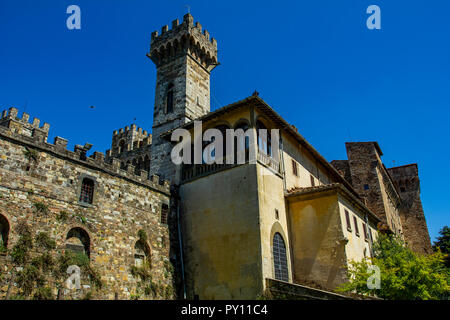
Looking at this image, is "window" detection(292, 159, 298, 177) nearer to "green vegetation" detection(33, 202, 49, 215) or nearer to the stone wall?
"green vegetation" detection(33, 202, 49, 215)

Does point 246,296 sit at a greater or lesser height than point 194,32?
lesser

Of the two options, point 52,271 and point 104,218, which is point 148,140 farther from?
point 52,271

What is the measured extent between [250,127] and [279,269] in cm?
737

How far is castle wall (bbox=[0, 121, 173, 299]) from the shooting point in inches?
552

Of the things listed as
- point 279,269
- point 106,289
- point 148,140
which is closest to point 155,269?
point 106,289

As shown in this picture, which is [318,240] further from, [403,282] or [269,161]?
[269,161]

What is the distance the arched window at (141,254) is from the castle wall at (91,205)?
252mm

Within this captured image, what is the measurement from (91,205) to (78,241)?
67.8 inches

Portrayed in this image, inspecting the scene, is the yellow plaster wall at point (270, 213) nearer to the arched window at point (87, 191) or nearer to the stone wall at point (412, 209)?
the arched window at point (87, 191)

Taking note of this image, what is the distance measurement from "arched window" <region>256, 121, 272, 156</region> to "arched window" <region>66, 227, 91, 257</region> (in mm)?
9491

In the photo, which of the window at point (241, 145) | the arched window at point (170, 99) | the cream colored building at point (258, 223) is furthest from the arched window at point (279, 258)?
the arched window at point (170, 99)

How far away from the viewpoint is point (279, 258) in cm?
1781

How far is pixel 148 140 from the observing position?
41375 mm

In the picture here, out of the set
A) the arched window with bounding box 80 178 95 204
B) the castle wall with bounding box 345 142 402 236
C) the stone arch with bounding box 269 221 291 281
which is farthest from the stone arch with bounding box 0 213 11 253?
the castle wall with bounding box 345 142 402 236
